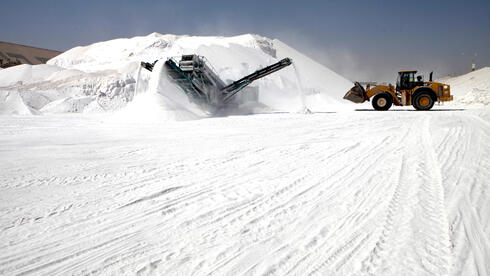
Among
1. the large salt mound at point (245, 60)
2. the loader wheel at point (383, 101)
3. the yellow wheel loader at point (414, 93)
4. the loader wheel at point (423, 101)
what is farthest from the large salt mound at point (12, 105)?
the loader wheel at point (423, 101)

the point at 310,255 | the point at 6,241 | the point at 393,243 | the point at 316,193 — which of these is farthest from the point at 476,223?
the point at 6,241

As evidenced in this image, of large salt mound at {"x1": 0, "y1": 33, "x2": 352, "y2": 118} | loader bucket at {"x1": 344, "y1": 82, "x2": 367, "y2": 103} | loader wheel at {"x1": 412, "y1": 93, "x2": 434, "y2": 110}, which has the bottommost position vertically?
loader wheel at {"x1": 412, "y1": 93, "x2": 434, "y2": 110}

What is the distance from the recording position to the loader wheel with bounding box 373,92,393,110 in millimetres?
15141

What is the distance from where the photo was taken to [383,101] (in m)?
15.3

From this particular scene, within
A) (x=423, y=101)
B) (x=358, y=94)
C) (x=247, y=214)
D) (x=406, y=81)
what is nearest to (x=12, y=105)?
(x=247, y=214)

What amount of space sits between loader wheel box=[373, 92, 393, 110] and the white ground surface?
11990mm

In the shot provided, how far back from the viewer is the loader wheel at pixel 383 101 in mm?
15141

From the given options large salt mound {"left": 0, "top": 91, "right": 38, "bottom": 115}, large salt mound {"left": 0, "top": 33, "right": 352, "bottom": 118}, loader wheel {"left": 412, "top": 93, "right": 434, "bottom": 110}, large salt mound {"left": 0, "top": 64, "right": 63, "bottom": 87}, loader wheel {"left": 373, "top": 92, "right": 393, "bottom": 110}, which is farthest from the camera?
large salt mound {"left": 0, "top": 64, "right": 63, "bottom": 87}

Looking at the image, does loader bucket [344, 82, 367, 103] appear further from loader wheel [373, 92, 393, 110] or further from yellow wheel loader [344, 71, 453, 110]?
yellow wheel loader [344, 71, 453, 110]

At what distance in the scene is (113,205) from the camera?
2.45 meters

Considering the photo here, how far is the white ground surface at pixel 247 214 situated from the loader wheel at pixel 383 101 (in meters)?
12.0

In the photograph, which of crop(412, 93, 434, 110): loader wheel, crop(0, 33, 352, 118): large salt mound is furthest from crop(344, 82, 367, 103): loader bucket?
crop(0, 33, 352, 118): large salt mound

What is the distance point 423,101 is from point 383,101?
205 cm

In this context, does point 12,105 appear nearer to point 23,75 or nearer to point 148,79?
point 148,79
